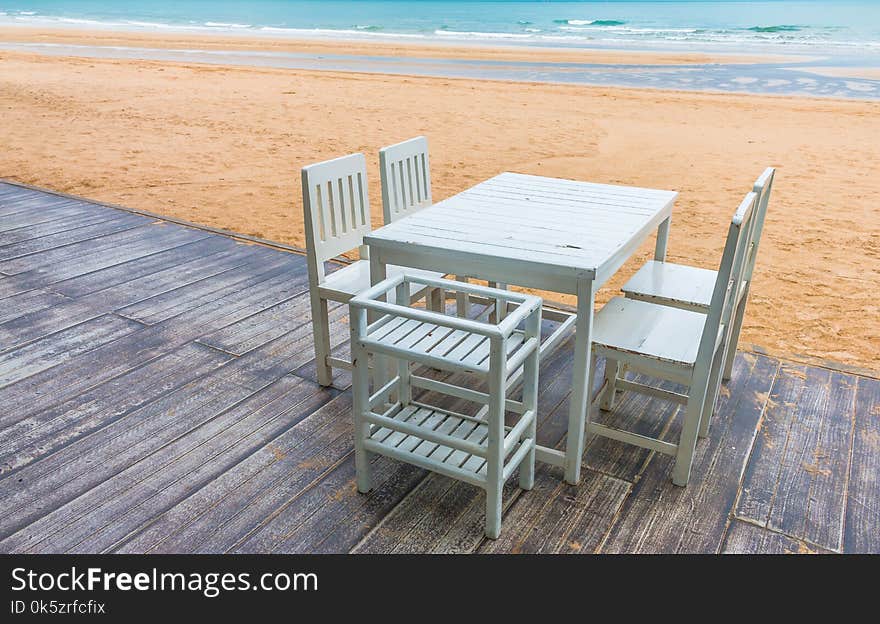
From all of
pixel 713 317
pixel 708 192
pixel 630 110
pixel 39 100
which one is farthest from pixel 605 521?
pixel 39 100

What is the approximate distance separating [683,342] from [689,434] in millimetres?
280

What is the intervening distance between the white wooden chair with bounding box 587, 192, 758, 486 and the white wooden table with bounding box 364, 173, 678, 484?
0.17 m

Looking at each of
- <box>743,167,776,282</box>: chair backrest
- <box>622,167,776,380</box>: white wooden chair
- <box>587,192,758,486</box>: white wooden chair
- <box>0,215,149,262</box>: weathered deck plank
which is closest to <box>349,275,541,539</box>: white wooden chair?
<box>587,192,758,486</box>: white wooden chair

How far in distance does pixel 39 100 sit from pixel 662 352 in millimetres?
11183

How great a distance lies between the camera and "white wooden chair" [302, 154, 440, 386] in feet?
8.38

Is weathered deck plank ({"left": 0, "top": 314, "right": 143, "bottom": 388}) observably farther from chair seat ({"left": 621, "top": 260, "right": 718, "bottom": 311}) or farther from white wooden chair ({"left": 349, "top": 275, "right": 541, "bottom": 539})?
chair seat ({"left": 621, "top": 260, "right": 718, "bottom": 311})

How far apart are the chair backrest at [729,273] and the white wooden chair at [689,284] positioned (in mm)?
173

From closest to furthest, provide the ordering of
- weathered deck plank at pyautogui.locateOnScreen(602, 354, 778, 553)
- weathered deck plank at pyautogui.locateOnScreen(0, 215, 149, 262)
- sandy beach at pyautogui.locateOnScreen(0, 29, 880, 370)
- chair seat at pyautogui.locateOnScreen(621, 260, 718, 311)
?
weathered deck plank at pyautogui.locateOnScreen(602, 354, 778, 553) → chair seat at pyautogui.locateOnScreen(621, 260, 718, 311) → weathered deck plank at pyautogui.locateOnScreen(0, 215, 149, 262) → sandy beach at pyautogui.locateOnScreen(0, 29, 880, 370)

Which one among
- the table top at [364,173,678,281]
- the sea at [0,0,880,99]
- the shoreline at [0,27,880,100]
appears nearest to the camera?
the table top at [364,173,678,281]

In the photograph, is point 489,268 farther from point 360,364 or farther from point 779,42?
point 779,42

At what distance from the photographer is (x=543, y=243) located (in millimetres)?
A: 2178

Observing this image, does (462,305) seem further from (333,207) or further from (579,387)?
(579,387)

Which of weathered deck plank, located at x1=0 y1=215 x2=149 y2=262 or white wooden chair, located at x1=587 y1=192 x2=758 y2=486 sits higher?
white wooden chair, located at x1=587 y1=192 x2=758 y2=486
